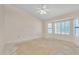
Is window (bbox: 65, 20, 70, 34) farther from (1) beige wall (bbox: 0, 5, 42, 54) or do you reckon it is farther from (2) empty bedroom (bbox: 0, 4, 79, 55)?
(1) beige wall (bbox: 0, 5, 42, 54)

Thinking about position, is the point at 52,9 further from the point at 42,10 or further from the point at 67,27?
the point at 67,27

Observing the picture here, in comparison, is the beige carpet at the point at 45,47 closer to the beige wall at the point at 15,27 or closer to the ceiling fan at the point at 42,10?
the beige wall at the point at 15,27

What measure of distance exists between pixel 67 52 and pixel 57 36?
0.81ft

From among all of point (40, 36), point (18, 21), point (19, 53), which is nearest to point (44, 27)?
point (40, 36)

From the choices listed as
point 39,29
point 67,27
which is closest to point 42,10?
point 39,29

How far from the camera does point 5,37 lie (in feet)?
4.81

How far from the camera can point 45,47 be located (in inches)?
58.4

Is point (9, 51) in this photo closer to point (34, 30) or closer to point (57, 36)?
point (34, 30)

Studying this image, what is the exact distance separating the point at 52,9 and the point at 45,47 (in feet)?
1.67

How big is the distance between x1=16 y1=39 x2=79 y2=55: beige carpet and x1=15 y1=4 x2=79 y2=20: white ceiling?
1.08ft

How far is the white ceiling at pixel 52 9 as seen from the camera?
1478 mm

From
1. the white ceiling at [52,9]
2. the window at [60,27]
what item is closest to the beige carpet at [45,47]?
the window at [60,27]
